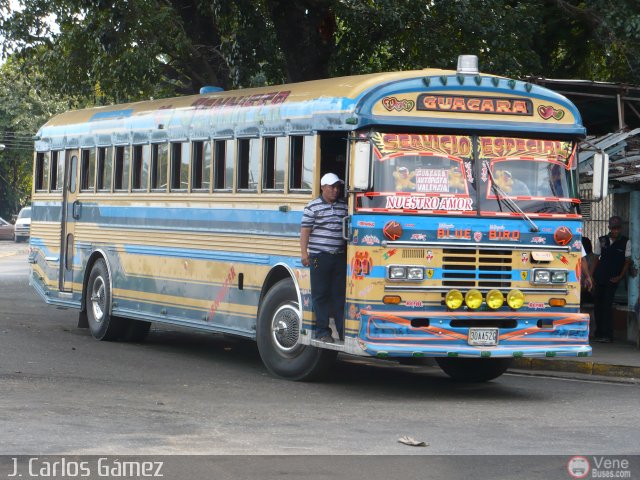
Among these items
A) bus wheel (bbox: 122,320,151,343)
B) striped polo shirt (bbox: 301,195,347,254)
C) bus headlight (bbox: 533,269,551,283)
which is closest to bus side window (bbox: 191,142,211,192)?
striped polo shirt (bbox: 301,195,347,254)

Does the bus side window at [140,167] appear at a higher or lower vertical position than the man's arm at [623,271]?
higher

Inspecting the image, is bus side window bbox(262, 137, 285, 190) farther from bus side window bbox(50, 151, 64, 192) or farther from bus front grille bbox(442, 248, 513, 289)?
bus side window bbox(50, 151, 64, 192)

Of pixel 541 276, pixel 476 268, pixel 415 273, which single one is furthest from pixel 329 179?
pixel 541 276

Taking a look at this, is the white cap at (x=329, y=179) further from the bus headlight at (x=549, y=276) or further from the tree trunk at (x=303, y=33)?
the tree trunk at (x=303, y=33)

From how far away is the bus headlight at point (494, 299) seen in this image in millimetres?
12609

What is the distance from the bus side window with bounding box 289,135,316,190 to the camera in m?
13.2

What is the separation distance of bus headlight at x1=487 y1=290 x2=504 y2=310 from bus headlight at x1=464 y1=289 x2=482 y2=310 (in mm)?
99

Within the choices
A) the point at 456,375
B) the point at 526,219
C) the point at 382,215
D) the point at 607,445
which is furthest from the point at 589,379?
the point at 607,445

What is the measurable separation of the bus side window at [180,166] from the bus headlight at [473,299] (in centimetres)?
440

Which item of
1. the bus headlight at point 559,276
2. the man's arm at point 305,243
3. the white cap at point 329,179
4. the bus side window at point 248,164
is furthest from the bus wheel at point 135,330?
the bus headlight at point 559,276

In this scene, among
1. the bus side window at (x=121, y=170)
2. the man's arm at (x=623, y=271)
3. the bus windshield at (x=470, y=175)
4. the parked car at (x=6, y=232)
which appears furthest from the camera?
the parked car at (x=6, y=232)

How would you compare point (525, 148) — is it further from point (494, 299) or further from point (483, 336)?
point (483, 336)

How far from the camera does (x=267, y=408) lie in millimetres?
11375

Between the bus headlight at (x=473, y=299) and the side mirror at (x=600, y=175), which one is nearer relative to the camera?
the bus headlight at (x=473, y=299)
